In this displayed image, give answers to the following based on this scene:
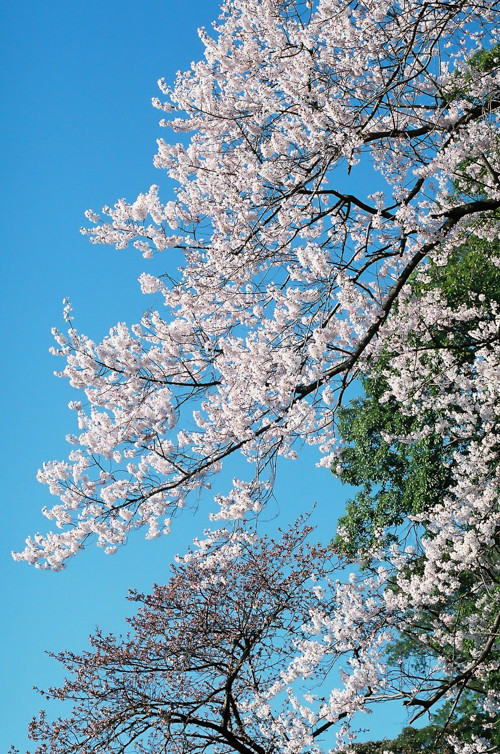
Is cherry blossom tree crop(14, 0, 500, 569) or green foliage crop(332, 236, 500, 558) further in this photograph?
green foliage crop(332, 236, 500, 558)

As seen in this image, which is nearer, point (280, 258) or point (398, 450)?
point (280, 258)

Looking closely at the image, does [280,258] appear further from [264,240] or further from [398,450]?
[398,450]

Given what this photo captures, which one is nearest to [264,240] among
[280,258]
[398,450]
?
[280,258]

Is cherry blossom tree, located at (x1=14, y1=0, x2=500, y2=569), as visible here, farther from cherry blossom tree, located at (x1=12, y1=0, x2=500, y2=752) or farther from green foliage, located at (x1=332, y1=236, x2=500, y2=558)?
green foliage, located at (x1=332, y1=236, x2=500, y2=558)

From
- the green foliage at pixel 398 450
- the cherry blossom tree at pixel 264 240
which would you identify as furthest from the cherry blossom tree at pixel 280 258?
the green foliage at pixel 398 450

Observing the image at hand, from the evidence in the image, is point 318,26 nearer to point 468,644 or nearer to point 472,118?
point 472,118

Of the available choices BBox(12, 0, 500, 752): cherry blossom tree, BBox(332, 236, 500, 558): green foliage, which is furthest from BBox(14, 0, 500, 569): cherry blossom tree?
BBox(332, 236, 500, 558): green foliage

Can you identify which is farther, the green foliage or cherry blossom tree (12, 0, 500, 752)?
the green foliage

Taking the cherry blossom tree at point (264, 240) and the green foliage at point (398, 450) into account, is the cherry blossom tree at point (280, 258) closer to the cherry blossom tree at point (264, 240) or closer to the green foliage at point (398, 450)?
the cherry blossom tree at point (264, 240)

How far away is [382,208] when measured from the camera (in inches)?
203

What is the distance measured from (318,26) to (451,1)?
991mm

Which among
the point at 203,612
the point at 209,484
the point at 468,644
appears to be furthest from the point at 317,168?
the point at 468,644

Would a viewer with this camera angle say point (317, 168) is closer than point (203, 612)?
Yes

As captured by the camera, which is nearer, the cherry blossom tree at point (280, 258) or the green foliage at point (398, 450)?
the cherry blossom tree at point (280, 258)
